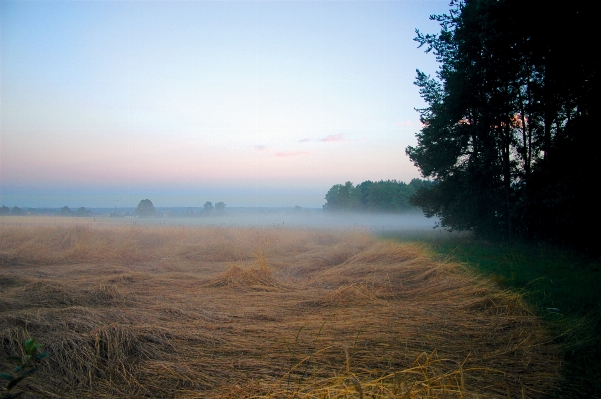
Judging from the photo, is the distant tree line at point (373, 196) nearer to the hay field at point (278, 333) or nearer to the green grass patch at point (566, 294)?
the green grass patch at point (566, 294)

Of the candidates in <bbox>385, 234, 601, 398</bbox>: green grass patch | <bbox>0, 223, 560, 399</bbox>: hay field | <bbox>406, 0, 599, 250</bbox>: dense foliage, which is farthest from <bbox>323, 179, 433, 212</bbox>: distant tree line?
<bbox>0, 223, 560, 399</bbox>: hay field

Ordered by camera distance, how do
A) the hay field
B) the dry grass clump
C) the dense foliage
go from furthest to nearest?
the dense foliage < the dry grass clump < the hay field

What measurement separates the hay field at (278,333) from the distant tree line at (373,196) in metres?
37.3

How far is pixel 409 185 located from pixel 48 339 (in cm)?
4568

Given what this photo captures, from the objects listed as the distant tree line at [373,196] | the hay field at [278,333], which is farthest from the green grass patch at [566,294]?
the distant tree line at [373,196]

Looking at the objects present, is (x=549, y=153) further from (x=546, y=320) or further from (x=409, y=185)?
(x=409, y=185)

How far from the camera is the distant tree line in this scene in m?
43.6

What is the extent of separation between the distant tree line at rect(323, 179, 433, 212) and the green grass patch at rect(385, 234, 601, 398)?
1334 inches

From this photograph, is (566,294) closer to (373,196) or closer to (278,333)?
(278,333)

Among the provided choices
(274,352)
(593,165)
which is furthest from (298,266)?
(593,165)

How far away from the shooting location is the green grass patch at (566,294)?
9.12ft

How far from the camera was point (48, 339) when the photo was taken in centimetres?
323

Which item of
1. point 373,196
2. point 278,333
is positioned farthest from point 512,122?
point 373,196

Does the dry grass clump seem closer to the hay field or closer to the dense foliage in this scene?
the hay field
